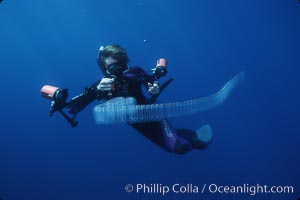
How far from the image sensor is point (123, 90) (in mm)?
3250

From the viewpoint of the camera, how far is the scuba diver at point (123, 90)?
317cm

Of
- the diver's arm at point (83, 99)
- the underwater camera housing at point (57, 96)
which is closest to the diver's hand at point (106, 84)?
the diver's arm at point (83, 99)

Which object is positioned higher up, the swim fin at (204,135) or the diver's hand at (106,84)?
the diver's hand at (106,84)

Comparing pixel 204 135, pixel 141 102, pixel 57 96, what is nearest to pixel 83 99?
pixel 57 96

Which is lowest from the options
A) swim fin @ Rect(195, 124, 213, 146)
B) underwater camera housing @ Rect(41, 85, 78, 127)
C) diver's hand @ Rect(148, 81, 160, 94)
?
swim fin @ Rect(195, 124, 213, 146)

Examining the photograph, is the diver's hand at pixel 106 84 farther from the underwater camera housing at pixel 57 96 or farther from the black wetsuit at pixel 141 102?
the underwater camera housing at pixel 57 96

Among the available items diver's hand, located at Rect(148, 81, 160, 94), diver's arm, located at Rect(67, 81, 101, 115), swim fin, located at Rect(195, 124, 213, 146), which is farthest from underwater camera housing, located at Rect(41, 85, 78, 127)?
swim fin, located at Rect(195, 124, 213, 146)

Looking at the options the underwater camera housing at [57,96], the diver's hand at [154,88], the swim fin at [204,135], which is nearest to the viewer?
the underwater camera housing at [57,96]

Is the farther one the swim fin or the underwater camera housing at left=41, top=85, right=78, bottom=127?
the swim fin

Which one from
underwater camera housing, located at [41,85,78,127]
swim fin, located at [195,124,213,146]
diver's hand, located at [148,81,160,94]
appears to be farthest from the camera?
swim fin, located at [195,124,213,146]

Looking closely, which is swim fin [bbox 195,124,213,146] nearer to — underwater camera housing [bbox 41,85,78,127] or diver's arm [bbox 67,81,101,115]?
diver's arm [bbox 67,81,101,115]

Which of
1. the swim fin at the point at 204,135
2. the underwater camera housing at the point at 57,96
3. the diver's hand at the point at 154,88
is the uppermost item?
the diver's hand at the point at 154,88

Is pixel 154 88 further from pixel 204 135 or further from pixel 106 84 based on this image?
pixel 204 135

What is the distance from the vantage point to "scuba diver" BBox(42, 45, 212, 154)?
125 inches
